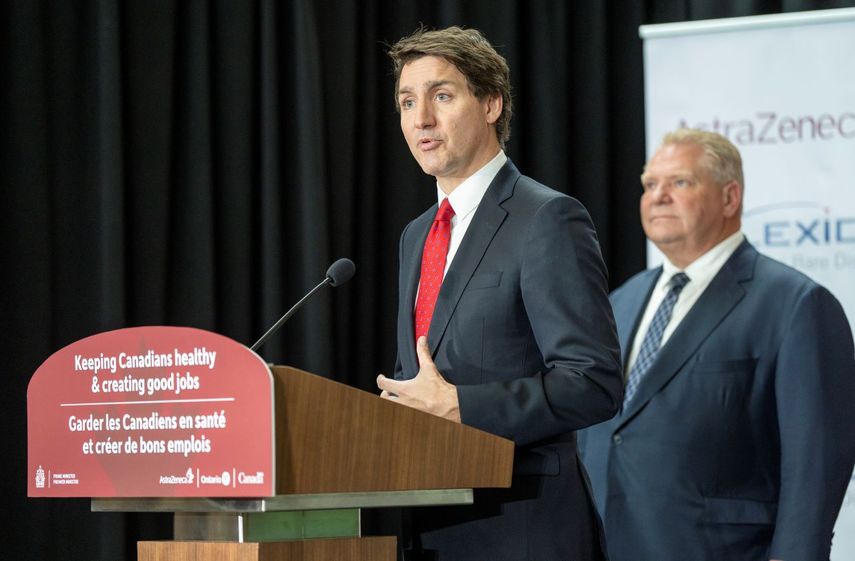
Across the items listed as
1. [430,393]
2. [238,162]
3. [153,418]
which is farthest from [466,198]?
[238,162]

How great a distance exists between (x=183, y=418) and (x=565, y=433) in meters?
0.73

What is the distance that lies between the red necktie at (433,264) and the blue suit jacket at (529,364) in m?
0.07

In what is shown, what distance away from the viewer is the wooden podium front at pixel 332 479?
1563mm

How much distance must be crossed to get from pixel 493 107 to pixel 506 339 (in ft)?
1.75

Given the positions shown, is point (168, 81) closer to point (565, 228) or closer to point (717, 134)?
point (717, 134)

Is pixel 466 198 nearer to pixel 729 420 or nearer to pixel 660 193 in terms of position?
pixel 729 420

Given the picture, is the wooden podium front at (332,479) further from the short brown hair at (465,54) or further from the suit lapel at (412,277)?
the short brown hair at (465,54)

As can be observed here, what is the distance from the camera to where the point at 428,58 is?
2.29m

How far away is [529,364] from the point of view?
207cm

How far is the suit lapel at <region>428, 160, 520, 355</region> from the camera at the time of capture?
83.0 inches

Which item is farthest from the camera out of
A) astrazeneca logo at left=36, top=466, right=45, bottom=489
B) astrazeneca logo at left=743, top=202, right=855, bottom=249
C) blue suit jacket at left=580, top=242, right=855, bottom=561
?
astrazeneca logo at left=743, top=202, right=855, bottom=249

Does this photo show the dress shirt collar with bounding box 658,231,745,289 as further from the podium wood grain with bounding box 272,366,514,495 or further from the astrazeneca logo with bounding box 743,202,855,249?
the podium wood grain with bounding box 272,366,514,495

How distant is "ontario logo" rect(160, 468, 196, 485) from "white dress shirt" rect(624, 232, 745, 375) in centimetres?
223

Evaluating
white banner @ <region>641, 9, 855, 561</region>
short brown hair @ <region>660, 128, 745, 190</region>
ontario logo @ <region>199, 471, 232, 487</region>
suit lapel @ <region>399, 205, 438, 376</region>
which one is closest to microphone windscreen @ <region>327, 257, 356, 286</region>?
suit lapel @ <region>399, 205, 438, 376</region>
